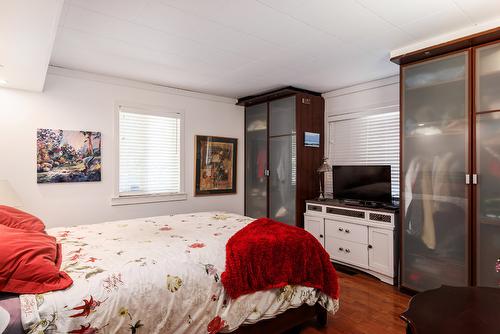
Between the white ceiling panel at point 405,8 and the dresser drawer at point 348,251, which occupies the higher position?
the white ceiling panel at point 405,8

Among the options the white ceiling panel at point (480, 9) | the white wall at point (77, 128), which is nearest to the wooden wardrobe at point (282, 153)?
the white wall at point (77, 128)

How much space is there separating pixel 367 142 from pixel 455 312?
320cm

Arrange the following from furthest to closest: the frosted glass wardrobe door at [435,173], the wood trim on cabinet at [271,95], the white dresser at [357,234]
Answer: the wood trim on cabinet at [271,95]
the white dresser at [357,234]
the frosted glass wardrobe door at [435,173]

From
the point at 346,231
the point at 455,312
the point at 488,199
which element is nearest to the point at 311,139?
the point at 346,231

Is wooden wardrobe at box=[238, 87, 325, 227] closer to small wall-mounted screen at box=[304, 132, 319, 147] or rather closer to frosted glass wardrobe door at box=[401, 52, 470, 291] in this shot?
small wall-mounted screen at box=[304, 132, 319, 147]

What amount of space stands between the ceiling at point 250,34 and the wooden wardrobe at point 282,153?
67 centimetres

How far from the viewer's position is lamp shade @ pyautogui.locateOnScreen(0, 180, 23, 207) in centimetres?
290

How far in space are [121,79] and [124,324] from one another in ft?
10.9

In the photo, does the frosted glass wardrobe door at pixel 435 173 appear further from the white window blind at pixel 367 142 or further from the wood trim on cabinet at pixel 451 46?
the white window blind at pixel 367 142

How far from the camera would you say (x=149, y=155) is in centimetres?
430

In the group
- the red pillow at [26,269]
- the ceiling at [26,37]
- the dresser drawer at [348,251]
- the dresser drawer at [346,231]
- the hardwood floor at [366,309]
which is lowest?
the hardwood floor at [366,309]

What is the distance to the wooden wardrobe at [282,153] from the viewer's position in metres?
4.46

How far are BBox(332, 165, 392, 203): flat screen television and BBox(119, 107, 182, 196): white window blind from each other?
2.39 m

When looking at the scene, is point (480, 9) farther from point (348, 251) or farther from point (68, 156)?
point (68, 156)
